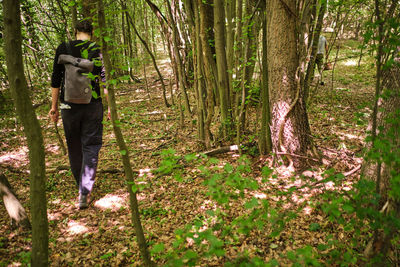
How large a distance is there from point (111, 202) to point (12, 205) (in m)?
1.06

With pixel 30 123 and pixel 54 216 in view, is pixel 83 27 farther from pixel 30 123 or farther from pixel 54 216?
pixel 54 216

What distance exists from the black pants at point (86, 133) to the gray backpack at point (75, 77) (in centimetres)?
16

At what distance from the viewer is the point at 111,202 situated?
3053 mm

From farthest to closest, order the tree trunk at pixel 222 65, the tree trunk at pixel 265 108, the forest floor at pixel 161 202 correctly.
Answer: the tree trunk at pixel 222 65 → the tree trunk at pixel 265 108 → the forest floor at pixel 161 202

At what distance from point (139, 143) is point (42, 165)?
3449mm

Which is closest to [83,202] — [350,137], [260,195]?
[260,195]

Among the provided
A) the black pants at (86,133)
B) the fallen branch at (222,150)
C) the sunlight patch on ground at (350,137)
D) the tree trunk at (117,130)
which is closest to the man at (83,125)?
the black pants at (86,133)

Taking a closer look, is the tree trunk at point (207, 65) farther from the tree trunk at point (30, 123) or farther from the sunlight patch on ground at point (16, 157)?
the sunlight patch on ground at point (16, 157)

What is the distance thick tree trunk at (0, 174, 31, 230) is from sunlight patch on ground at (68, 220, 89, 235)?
0.40 meters

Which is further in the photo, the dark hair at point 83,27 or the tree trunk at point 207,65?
the tree trunk at point 207,65

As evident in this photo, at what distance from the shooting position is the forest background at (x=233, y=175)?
4.81 feet

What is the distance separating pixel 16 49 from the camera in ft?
4.66

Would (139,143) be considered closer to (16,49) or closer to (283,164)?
(283,164)

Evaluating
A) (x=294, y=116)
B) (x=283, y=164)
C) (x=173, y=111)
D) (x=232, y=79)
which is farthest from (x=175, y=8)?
(x=283, y=164)
